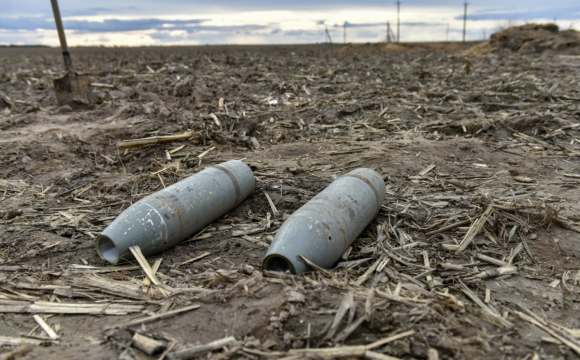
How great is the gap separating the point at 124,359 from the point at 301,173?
13.4ft

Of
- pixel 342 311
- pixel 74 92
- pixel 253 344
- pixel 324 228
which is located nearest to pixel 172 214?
pixel 324 228

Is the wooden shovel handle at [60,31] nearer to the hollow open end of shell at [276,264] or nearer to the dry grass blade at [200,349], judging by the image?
the hollow open end of shell at [276,264]

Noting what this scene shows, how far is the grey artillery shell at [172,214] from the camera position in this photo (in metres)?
4.19

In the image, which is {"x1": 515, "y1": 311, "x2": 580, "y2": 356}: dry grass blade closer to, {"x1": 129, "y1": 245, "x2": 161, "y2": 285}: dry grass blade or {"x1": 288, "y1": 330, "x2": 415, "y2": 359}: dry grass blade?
{"x1": 288, "y1": 330, "x2": 415, "y2": 359}: dry grass blade

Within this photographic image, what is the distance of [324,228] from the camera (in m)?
3.92

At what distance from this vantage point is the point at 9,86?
1472 cm

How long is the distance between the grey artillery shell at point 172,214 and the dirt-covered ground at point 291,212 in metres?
0.17

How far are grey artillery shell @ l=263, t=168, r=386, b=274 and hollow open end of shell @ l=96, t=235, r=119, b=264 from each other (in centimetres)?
176

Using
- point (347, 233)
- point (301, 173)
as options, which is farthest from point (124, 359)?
point (301, 173)

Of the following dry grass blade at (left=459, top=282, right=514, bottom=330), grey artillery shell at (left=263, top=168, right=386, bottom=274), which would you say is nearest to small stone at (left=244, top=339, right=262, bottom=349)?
grey artillery shell at (left=263, top=168, right=386, bottom=274)

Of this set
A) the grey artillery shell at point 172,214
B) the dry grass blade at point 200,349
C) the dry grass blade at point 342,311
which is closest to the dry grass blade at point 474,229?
the dry grass blade at point 342,311

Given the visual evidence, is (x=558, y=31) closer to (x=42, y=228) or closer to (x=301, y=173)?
(x=301, y=173)

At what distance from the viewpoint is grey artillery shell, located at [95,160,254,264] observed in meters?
4.19

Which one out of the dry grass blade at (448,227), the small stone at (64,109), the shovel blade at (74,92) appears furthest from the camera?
the shovel blade at (74,92)
